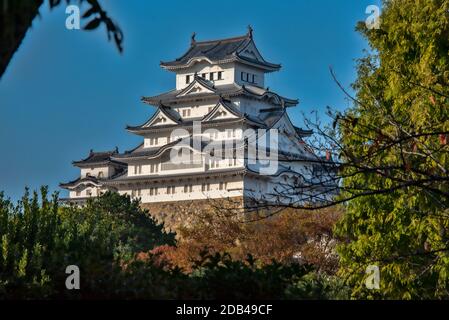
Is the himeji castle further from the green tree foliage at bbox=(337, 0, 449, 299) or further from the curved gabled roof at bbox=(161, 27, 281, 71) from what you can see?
the green tree foliage at bbox=(337, 0, 449, 299)

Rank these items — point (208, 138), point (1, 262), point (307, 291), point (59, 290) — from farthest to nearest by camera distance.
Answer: point (208, 138) < point (1, 262) < point (59, 290) < point (307, 291)

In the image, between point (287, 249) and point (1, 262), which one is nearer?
point (1, 262)

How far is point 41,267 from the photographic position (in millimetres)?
8383

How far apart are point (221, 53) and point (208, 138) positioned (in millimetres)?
7008

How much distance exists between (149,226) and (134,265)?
35.3 meters

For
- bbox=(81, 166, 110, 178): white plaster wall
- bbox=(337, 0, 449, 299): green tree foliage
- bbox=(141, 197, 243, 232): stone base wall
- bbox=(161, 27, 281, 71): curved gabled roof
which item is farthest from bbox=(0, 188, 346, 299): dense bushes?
bbox=(81, 166, 110, 178): white plaster wall

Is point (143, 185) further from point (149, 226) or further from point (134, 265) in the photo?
point (134, 265)

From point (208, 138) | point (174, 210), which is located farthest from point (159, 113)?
point (174, 210)

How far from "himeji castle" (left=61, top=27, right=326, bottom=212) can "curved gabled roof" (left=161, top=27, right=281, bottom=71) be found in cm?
6

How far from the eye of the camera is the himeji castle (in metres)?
50.3

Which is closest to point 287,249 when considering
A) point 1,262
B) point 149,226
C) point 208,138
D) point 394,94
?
point 149,226

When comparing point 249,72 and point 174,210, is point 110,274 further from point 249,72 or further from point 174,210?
point 249,72

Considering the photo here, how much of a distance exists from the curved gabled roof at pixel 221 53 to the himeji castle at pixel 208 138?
0.20 feet

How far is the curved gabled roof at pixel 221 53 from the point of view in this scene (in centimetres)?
5531
